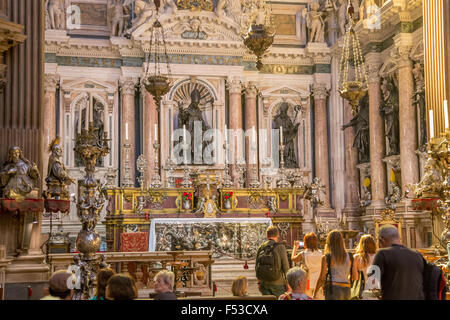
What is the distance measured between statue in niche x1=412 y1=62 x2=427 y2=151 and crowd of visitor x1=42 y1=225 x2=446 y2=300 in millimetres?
10976

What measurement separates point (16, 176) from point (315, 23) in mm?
15584

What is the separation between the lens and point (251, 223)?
1592 cm

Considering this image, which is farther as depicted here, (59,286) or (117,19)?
(117,19)

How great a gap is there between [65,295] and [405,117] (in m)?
14.9

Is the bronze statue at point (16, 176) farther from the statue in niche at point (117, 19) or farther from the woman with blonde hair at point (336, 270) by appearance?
the statue in niche at point (117, 19)

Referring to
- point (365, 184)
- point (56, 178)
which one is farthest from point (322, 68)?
point (56, 178)

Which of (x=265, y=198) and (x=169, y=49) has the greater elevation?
(x=169, y=49)

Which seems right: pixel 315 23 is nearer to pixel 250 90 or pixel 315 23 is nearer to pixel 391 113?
pixel 250 90

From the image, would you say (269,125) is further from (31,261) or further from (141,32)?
(31,261)

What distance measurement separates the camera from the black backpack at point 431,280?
17.3 ft

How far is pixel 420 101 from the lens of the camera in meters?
17.7

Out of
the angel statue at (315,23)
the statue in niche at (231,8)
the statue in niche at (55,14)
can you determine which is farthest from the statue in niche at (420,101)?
the statue in niche at (55,14)
